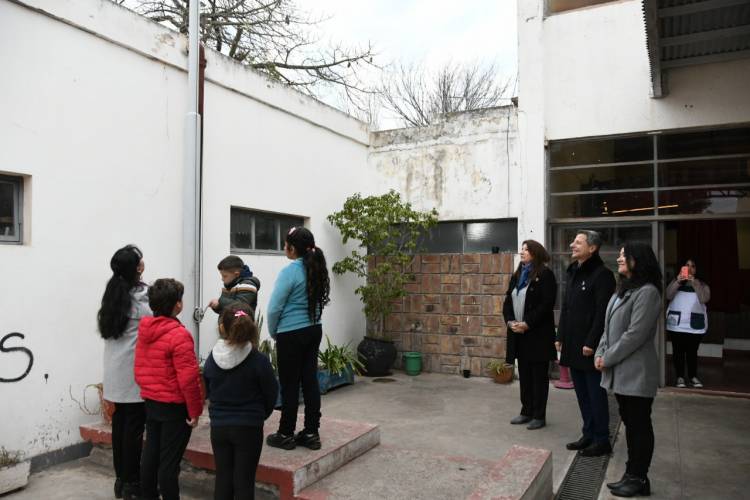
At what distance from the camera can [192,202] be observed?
5258mm

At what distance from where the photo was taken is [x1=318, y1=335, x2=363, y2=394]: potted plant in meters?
6.63

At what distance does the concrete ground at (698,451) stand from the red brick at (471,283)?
99.1 inches

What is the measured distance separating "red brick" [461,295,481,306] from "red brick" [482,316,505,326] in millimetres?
236

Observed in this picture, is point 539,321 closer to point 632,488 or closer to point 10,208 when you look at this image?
point 632,488

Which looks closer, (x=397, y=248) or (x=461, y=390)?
(x=461, y=390)

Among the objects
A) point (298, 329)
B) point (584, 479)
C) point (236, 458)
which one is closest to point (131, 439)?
point (236, 458)

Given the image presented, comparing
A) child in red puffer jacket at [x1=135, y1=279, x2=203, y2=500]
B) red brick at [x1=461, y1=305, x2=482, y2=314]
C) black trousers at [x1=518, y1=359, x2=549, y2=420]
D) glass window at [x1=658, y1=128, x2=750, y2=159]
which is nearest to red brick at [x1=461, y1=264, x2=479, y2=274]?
red brick at [x1=461, y1=305, x2=482, y2=314]

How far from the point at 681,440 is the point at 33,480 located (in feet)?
16.8

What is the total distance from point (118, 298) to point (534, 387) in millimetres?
3668

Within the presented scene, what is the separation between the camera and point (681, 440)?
15.6 ft

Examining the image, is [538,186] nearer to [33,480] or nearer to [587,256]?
[587,256]

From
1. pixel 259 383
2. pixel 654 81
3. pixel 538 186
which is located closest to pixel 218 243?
pixel 259 383

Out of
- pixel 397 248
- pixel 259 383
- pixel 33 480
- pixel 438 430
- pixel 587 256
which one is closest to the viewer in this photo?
pixel 259 383

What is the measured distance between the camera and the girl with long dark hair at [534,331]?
5.06m
